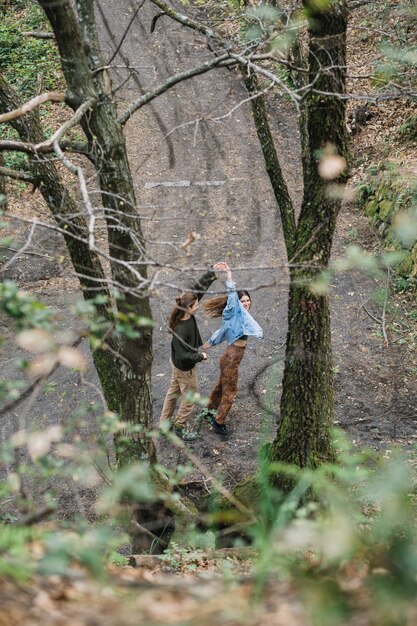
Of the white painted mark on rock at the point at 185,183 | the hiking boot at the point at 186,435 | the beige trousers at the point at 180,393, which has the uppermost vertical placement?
the white painted mark on rock at the point at 185,183

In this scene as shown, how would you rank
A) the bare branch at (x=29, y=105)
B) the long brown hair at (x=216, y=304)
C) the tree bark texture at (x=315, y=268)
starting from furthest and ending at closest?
the long brown hair at (x=216, y=304) < the tree bark texture at (x=315, y=268) < the bare branch at (x=29, y=105)

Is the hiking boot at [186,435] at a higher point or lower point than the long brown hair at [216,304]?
lower

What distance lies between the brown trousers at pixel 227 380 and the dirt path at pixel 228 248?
15.0 inches

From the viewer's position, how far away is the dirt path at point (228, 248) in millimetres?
8750

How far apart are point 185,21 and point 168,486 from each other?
185 inches

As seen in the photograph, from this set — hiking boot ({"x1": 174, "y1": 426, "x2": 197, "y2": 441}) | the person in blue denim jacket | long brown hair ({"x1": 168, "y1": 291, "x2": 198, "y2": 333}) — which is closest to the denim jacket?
the person in blue denim jacket

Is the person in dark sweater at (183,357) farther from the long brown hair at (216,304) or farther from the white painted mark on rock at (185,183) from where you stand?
the white painted mark on rock at (185,183)

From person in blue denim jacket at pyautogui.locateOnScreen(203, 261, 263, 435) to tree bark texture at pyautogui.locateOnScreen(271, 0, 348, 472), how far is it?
6.58 feet

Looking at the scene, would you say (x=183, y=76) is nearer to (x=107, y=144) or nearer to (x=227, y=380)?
(x=107, y=144)

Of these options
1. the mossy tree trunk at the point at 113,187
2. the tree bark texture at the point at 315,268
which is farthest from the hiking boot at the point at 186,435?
the tree bark texture at the point at 315,268

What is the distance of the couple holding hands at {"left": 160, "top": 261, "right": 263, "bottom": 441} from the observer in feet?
26.1

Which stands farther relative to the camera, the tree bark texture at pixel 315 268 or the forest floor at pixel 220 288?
the tree bark texture at pixel 315 268

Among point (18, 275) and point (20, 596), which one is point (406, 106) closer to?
point (18, 275)

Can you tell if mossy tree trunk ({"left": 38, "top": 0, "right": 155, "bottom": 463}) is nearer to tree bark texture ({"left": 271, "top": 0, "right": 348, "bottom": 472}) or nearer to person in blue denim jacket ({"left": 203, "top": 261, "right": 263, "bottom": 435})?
tree bark texture ({"left": 271, "top": 0, "right": 348, "bottom": 472})
